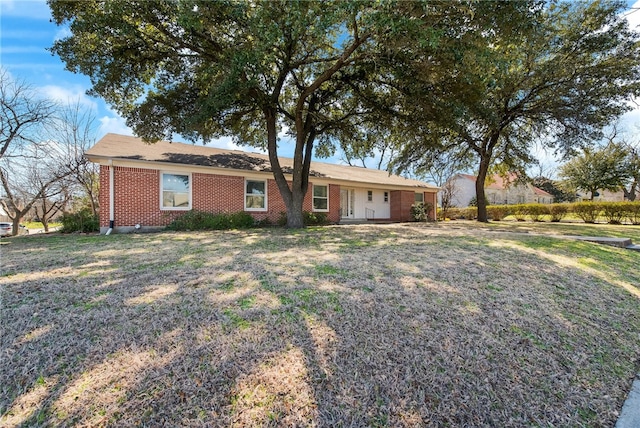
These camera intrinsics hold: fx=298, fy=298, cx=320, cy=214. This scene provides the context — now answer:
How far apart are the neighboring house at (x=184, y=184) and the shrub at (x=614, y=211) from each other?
1506cm

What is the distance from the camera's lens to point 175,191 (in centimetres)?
1191

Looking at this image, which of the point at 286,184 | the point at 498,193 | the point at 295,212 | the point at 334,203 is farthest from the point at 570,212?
the point at 498,193

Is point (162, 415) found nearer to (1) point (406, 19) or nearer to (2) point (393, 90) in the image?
(1) point (406, 19)

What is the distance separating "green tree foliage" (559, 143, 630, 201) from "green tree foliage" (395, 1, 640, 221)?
20350 mm

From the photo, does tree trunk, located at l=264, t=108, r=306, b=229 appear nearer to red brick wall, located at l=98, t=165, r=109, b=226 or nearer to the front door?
red brick wall, located at l=98, t=165, r=109, b=226

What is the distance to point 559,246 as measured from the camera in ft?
24.1

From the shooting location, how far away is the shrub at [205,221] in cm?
1109

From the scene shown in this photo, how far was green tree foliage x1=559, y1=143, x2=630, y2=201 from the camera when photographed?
29.8 meters

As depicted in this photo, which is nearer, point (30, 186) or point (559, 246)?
point (559, 246)

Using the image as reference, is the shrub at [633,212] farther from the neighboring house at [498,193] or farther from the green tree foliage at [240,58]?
the neighboring house at [498,193]

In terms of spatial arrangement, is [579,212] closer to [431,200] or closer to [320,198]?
[431,200]

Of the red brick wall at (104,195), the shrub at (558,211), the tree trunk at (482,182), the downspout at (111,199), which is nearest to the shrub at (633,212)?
the shrub at (558,211)

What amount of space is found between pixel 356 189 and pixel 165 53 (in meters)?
12.3

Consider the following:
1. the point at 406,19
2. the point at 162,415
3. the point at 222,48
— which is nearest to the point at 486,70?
the point at 406,19
